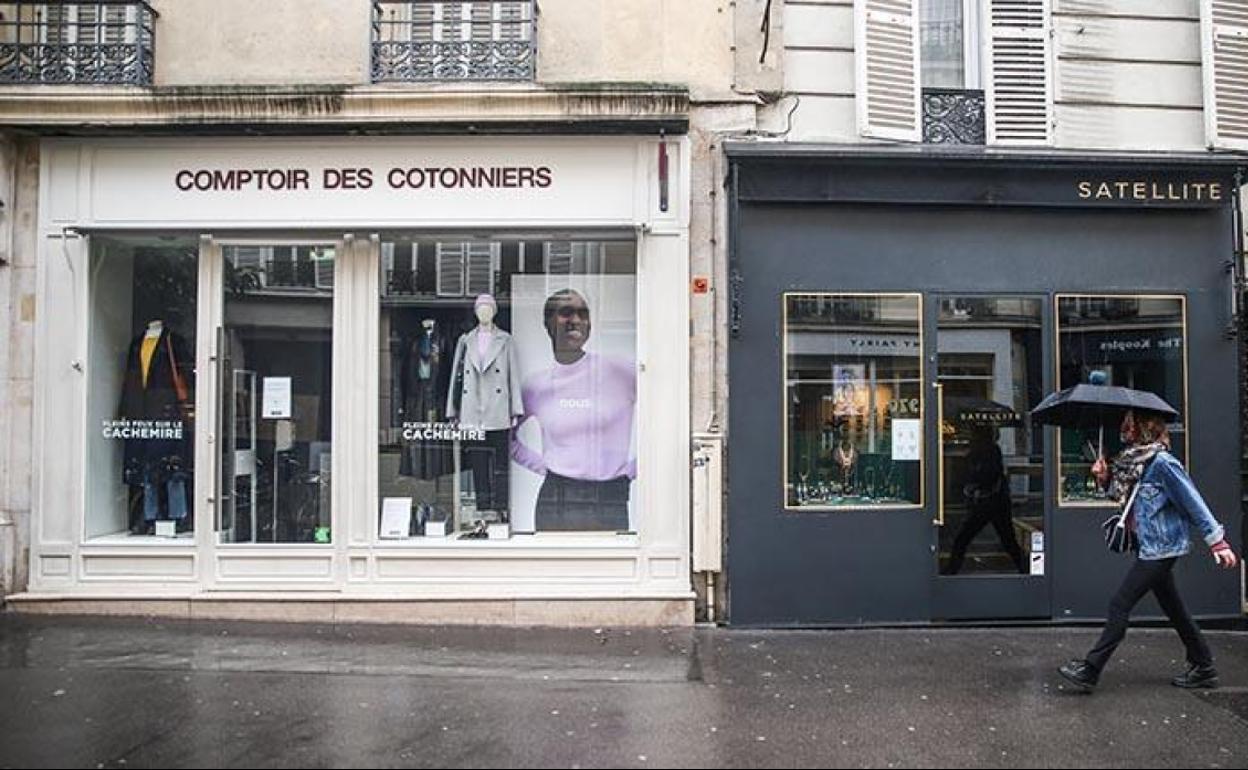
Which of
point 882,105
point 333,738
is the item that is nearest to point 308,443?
point 333,738

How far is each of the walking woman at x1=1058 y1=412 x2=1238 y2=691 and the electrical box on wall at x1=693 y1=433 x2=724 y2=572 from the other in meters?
2.77

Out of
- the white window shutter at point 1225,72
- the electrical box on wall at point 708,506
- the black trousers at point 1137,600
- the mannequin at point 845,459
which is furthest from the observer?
the white window shutter at point 1225,72

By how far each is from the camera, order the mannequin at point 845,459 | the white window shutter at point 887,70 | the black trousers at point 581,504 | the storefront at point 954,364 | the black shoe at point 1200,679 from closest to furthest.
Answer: the black shoe at point 1200,679 < the storefront at point 954,364 < the white window shutter at point 887,70 < the mannequin at point 845,459 < the black trousers at point 581,504

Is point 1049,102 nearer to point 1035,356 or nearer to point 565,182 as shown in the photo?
point 1035,356

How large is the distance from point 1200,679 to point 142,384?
8699 mm

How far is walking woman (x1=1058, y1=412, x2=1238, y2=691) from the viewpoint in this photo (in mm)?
6250

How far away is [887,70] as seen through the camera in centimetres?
837

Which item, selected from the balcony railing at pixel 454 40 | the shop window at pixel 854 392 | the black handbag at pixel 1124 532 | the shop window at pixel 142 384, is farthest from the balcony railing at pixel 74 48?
the black handbag at pixel 1124 532

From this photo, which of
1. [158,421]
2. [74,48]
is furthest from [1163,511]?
[74,48]

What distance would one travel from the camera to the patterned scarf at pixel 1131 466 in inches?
252

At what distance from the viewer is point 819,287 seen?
8352 mm

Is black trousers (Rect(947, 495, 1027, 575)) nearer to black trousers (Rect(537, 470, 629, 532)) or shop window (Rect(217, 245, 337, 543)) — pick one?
black trousers (Rect(537, 470, 629, 532))

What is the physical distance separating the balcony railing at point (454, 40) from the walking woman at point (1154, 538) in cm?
554

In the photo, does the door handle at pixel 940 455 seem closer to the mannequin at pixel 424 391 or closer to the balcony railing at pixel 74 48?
the mannequin at pixel 424 391
